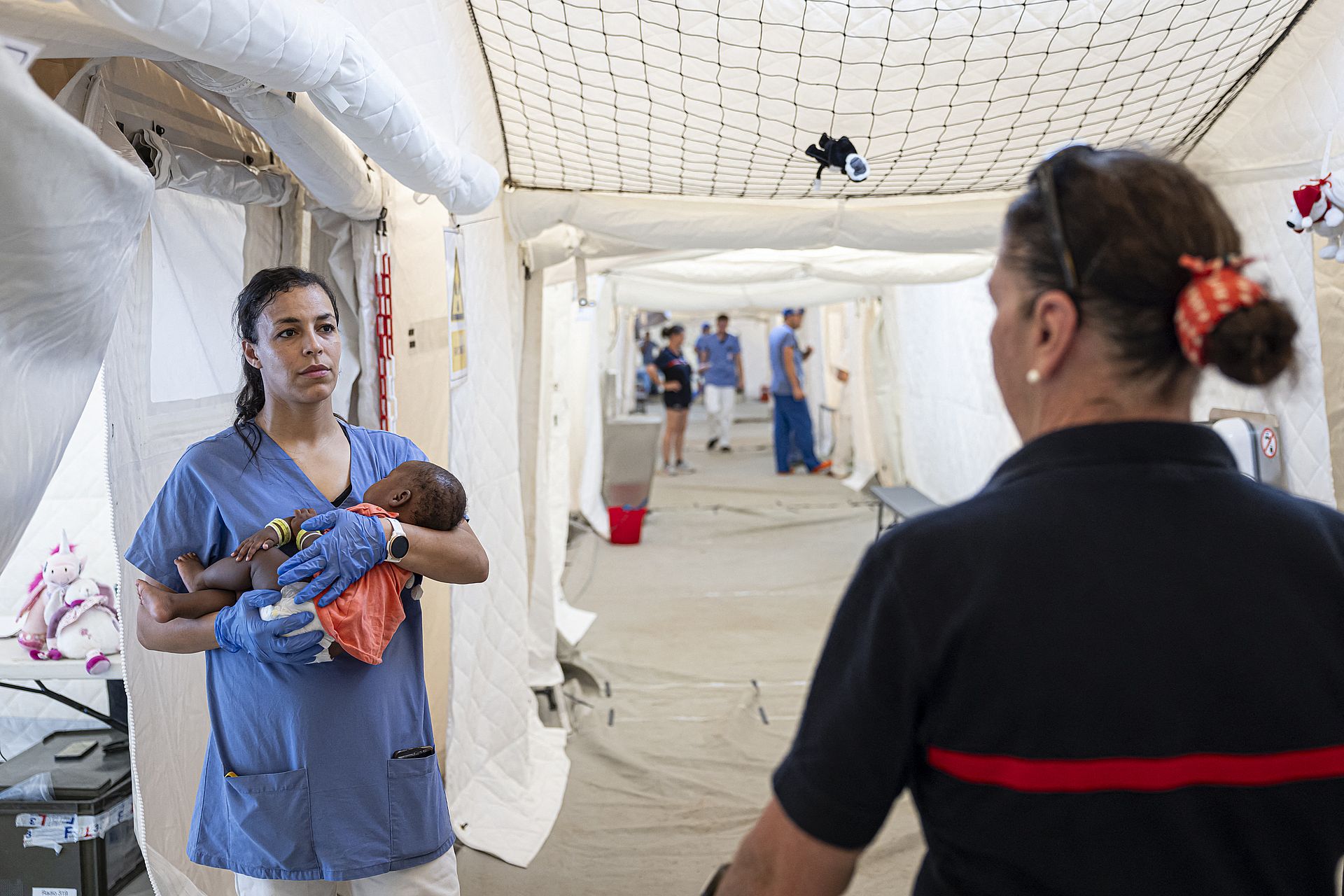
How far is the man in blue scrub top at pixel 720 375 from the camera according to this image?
1135 centimetres

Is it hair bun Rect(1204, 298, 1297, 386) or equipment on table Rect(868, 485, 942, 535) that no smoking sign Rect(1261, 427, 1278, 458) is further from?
equipment on table Rect(868, 485, 942, 535)

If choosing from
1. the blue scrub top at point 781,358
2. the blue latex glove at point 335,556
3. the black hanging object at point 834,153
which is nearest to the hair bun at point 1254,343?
the blue latex glove at point 335,556

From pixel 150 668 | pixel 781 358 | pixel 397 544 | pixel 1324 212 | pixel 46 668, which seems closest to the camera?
pixel 397 544

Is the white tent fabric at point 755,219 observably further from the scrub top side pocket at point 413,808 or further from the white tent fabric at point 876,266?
the scrub top side pocket at point 413,808

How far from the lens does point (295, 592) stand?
1.40 meters

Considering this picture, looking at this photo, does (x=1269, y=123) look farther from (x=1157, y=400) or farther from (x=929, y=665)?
(x=929, y=665)

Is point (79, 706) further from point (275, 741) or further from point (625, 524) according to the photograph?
point (625, 524)

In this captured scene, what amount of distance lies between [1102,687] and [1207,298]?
296mm

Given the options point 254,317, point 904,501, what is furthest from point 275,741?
point 904,501

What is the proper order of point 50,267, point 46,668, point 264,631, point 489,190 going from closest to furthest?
point 50,267, point 264,631, point 489,190, point 46,668

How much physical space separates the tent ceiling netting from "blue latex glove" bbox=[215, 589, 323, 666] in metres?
1.56

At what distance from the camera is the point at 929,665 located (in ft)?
2.50

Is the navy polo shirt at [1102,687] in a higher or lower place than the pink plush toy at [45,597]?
higher

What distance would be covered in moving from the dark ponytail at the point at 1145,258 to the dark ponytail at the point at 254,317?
123cm
